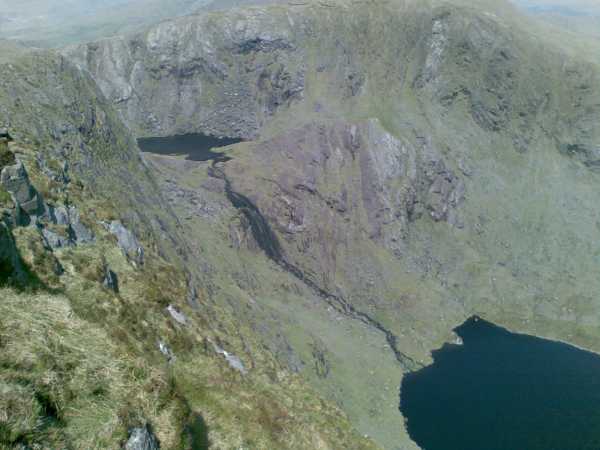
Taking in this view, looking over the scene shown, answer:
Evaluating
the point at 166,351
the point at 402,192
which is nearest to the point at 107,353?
the point at 166,351

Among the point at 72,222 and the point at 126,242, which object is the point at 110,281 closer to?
the point at 72,222

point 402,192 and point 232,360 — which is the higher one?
point 232,360

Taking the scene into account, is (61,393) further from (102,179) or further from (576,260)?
(576,260)

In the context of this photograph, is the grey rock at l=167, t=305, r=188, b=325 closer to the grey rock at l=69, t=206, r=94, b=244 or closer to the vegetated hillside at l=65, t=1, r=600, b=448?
the grey rock at l=69, t=206, r=94, b=244

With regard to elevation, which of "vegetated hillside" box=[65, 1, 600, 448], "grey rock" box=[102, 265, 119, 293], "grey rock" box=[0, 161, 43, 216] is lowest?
"vegetated hillside" box=[65, 1, 600, 448]

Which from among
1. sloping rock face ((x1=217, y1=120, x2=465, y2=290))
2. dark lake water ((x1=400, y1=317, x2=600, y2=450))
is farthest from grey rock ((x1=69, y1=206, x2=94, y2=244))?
sloping rock face ((x1=217, y1=120, x2=465, y2=290))

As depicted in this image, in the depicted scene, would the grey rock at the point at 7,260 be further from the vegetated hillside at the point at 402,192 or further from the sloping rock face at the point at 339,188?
the sloping rock face at the point at 339,188

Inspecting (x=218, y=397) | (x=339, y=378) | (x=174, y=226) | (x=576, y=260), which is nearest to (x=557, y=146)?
(x=576, y=260)
